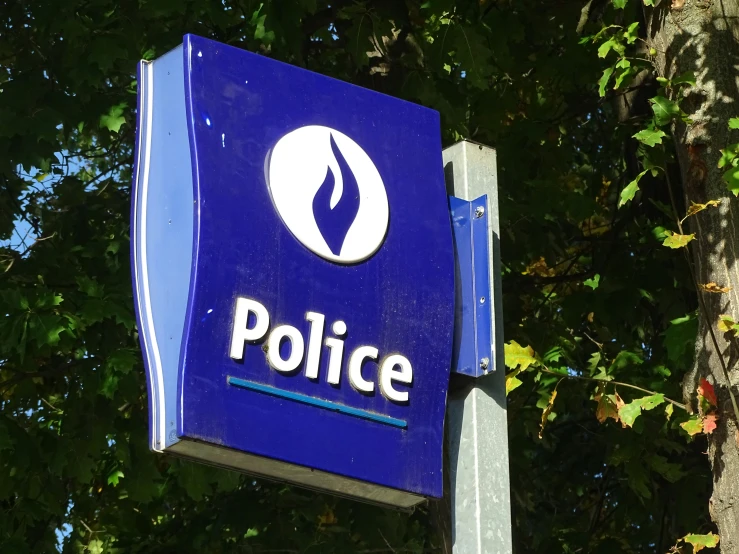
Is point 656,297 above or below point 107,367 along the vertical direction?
above

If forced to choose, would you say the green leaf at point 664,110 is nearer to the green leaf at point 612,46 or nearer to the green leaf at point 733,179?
the green leaf at point 733,179

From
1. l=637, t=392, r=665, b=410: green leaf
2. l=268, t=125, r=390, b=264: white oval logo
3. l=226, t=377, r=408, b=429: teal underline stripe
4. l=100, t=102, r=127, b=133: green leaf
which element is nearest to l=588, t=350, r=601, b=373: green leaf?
l=637, t=392, r=665, b=410: green leaf

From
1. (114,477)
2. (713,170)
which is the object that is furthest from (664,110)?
(114,477)

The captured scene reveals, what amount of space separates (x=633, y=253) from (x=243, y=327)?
481 cm

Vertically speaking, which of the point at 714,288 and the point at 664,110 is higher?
the point at 664,110

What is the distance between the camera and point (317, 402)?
9.89ft

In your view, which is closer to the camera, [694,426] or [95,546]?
[694,426]

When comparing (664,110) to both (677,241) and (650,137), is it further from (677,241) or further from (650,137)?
(677,241)

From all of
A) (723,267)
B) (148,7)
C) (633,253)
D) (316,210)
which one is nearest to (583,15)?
(633,253)

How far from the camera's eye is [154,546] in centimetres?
706

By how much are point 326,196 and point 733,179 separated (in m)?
1.67

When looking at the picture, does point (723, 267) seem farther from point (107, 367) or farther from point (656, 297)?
point (107, 367)

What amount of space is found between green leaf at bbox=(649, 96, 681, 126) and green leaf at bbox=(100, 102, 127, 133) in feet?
10.4

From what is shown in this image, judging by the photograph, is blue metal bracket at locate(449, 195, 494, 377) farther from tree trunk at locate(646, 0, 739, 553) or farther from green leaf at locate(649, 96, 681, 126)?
green leaf at locate(649, 96, 681, 126)
